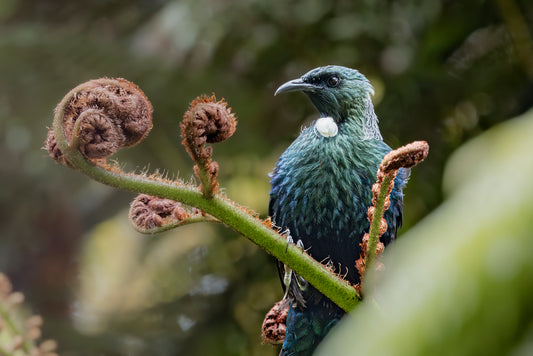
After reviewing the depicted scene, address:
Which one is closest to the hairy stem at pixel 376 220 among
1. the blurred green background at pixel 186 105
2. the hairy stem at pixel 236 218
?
the hairy stem at pixel 236 218

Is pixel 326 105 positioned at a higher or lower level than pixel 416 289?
higher

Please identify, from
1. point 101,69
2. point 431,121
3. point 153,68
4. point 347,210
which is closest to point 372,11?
point 431,121

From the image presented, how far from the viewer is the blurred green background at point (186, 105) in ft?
11.1

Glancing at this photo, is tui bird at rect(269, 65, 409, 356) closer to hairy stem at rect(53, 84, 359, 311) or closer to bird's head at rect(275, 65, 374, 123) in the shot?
bird's head at rect(275, 65, 374, 123)

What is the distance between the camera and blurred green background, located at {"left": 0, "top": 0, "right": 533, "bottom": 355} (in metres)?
3.38

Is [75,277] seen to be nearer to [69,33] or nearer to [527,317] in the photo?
[69,33]

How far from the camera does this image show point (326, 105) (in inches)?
73.0

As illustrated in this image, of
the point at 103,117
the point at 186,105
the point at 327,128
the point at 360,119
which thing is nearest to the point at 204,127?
the point at 103,117

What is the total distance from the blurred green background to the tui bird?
690 millimetres

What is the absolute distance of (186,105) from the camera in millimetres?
4582

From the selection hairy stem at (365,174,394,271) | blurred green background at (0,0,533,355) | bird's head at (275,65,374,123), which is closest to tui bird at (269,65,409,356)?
bird's head at (275,65,374,123)

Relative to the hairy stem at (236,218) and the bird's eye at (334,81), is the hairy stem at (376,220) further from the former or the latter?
the bird's eye at (334,81)

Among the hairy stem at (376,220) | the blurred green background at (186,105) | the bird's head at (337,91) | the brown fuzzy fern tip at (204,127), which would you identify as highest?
the blurred green background at (186,105)

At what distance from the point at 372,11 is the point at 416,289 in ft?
12.6
